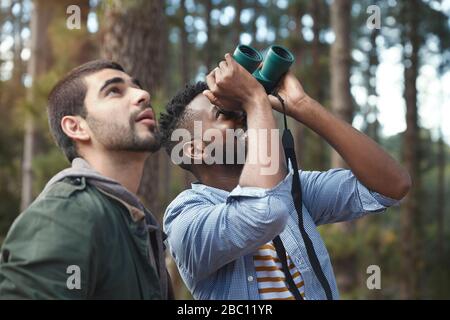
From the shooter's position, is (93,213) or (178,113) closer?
(93,213)

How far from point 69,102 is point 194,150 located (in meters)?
0.52

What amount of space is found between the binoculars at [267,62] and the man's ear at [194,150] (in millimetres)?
350

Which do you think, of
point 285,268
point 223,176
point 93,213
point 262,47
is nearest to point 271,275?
point 285,268

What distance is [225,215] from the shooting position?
1943 millimetres

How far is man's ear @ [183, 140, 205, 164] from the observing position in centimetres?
231

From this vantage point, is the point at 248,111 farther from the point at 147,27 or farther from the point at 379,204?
the point at 147,27

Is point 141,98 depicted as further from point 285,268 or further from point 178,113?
point 285,268

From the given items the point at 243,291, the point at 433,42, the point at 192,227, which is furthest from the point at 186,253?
the point at 433,42

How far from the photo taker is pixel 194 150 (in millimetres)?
2324

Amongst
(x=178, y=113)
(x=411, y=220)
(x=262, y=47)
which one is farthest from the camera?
(x=262, y=47)

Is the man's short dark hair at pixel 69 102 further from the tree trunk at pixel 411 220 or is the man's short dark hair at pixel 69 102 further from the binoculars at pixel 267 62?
the tree trunk at pixel 411 220

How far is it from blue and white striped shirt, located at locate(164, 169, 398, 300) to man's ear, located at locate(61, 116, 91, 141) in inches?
17.0

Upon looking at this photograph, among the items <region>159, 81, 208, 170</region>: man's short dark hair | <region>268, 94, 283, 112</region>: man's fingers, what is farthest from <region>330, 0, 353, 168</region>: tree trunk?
<region>268, 94, 283, 112</region>: man's fingers

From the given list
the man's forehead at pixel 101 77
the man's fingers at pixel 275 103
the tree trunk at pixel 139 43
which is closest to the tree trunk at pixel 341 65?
the tree trunk at pixel 139 43
